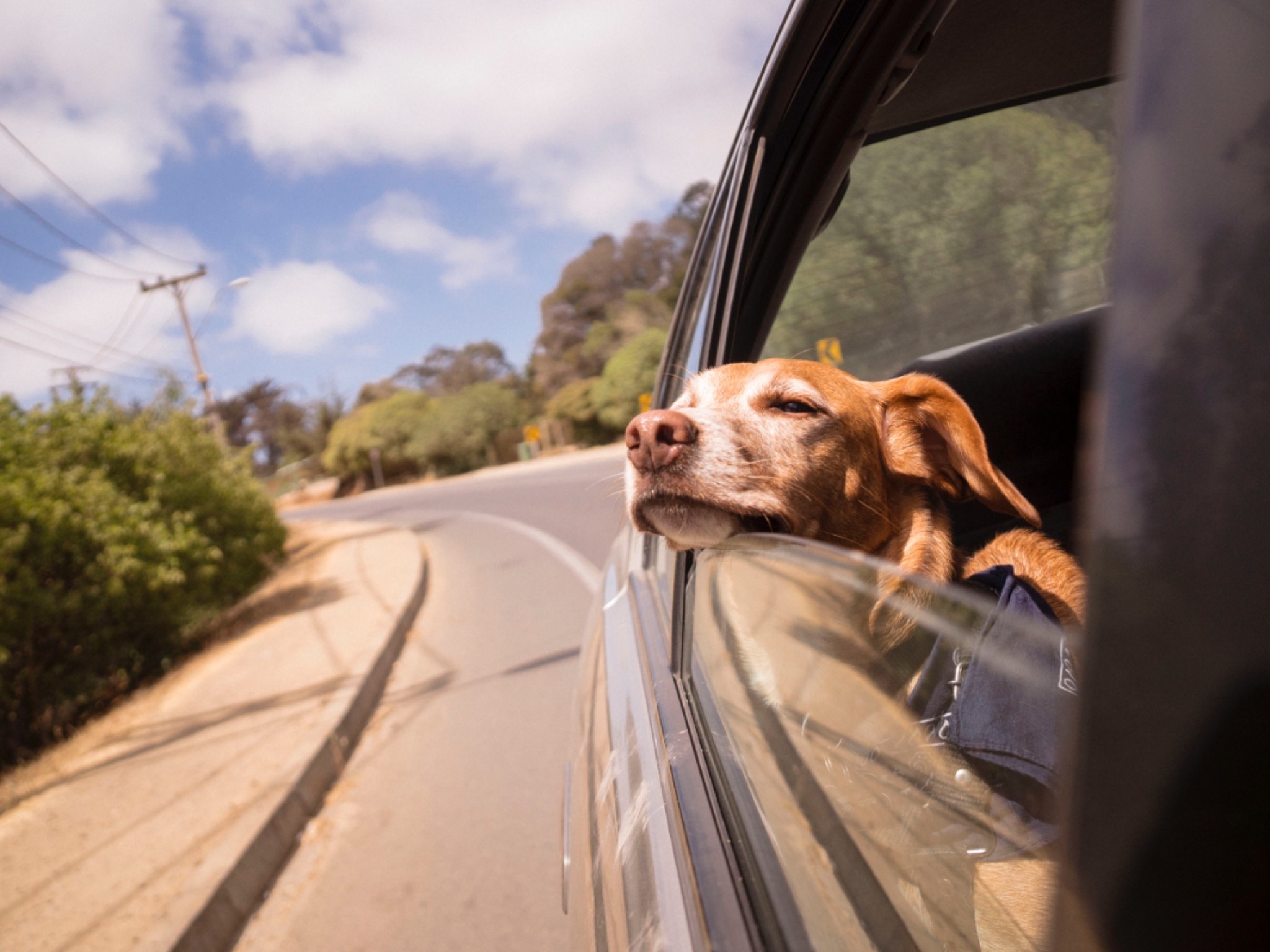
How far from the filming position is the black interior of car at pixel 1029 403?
265 cm

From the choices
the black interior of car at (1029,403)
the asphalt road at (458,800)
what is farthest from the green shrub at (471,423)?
the black interior of car at (1029,403)

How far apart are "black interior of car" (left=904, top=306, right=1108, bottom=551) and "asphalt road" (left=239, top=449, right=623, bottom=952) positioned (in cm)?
132

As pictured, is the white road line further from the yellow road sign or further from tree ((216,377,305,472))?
tree ((216,377,305,472))

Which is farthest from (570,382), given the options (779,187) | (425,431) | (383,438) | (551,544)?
(779,187)

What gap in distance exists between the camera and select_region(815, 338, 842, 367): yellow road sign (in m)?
3.12

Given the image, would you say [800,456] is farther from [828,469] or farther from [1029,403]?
[1029,403]

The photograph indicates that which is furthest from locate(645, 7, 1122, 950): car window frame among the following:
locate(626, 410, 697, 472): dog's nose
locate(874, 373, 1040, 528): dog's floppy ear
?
locate(874, 373, 1040, 528): dog's floppy ear

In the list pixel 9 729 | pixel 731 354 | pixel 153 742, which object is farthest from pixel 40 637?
pixel 731 354

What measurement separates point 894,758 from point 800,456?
1.02 metres

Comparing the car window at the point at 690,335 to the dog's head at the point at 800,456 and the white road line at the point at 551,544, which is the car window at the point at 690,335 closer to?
the dog's head at the point at 800,456

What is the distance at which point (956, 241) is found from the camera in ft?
10.7

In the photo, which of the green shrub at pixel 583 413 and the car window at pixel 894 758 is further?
the green shrub at pixel 583 413

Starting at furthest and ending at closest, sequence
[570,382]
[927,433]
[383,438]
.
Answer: [383,438] < [570,382] < [927,433]

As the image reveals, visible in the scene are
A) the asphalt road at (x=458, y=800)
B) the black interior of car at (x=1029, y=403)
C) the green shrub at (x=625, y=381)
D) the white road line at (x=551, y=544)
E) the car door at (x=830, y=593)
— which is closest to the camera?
the car door at (x=830, y=593)
